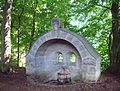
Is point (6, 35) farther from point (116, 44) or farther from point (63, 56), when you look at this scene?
point (116, 44)

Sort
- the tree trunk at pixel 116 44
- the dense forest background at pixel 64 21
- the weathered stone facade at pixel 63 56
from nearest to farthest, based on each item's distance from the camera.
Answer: the weathered stone facade at pixel 63 56, the tree trunk at pixel 116 44, the dense forest background at pixel 64 21

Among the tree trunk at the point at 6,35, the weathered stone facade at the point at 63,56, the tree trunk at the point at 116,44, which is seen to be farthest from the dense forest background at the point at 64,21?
the weathered stone facade at the point at 63,56

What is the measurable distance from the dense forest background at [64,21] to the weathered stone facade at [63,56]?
8.75ft

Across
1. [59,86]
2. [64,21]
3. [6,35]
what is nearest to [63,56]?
[59,86]

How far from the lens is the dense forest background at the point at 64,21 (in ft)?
54.7

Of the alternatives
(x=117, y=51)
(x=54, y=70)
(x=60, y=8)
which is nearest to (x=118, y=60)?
(x=117, y=51)

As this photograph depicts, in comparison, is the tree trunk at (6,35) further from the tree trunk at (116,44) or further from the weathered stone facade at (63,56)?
the tree trunk at (116,44)

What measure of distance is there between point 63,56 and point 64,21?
6.71 m

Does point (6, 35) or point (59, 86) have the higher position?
point (6, 35)

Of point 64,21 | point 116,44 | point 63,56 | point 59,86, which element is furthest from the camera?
point 64,21

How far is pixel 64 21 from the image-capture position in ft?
66.1

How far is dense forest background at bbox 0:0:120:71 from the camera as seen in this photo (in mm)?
16672

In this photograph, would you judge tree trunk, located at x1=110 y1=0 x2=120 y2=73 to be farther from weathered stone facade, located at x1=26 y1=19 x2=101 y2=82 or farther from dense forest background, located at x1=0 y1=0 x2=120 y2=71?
weathered stone facade, located at x1=26 y1=19 x2=101 y2=82

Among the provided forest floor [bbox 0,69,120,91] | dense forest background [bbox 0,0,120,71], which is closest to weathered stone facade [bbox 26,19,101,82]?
forest floor [bbox 0,69,120,91]
